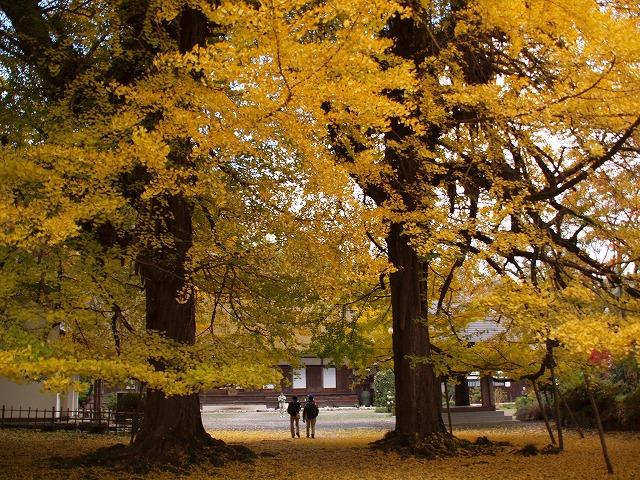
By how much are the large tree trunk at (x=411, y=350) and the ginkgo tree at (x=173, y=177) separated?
184cm

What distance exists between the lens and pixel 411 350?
1156 cm

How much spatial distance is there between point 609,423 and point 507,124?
41.4ft

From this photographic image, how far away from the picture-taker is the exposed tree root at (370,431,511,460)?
10695mm

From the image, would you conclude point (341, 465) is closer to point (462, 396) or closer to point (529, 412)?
point (462, 396)

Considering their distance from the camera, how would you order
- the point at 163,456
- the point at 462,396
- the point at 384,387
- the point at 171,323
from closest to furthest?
1. the point at 163,456
2. the point at 171,323
3. the point at 462,396
4. the point at 384,387

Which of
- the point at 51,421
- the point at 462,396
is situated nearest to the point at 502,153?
the point at 51,421

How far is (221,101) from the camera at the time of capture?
273 inches

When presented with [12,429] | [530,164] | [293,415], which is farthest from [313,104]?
[12,429]

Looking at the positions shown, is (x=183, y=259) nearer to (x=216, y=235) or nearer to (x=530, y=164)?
(x=216, y=235)

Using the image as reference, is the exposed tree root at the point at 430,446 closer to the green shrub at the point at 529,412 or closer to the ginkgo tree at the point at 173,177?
the ginkgo tree at the point at 173,177

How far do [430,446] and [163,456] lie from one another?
415 centimetres

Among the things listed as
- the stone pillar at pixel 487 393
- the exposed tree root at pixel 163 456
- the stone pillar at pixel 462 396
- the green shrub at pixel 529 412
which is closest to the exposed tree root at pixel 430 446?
the exposed tree root at pixel 163 456

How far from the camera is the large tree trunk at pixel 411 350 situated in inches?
446

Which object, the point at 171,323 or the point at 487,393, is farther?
the point at 487,393
